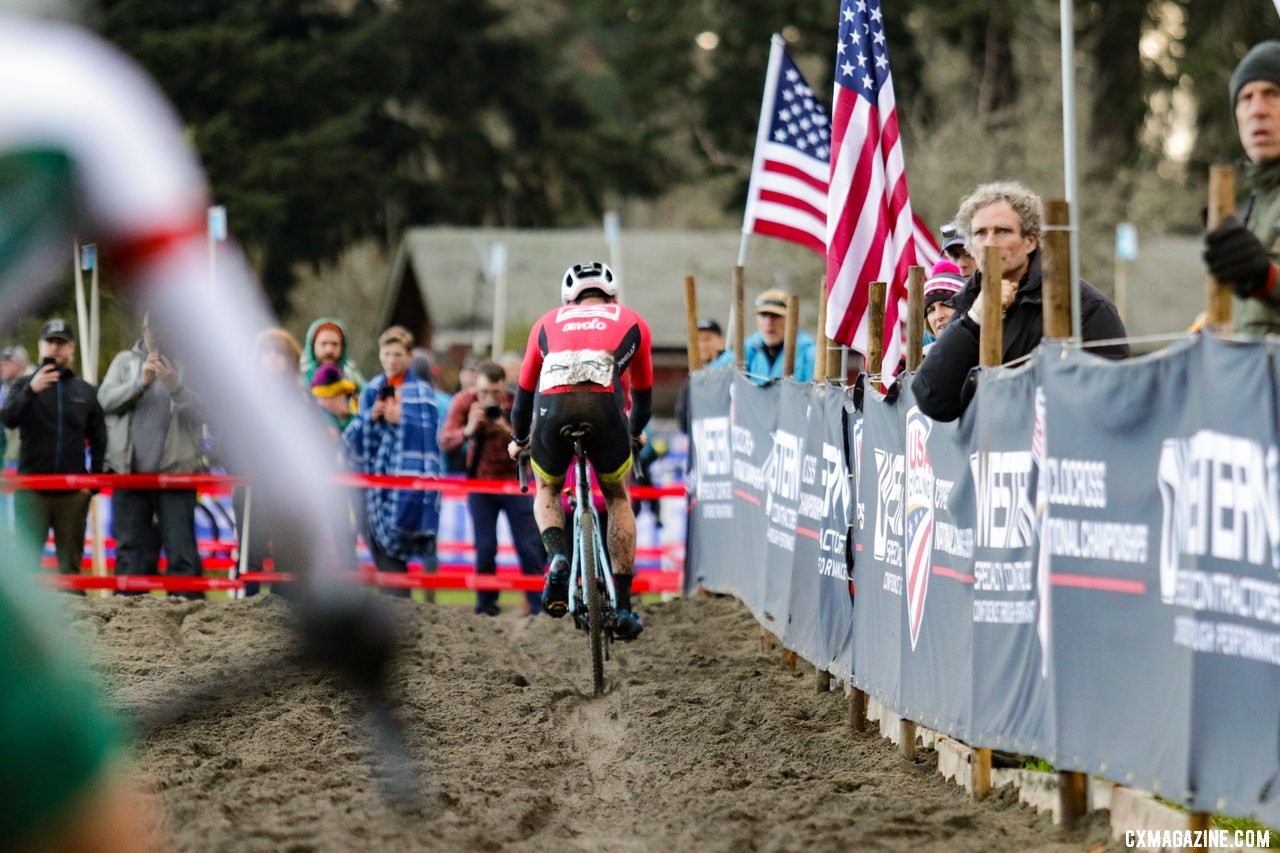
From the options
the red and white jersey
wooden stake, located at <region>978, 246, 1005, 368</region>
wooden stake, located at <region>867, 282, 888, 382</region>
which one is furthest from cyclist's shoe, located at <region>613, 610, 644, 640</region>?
wooden stake, located at <region>978, 246, 1005, 368</region>

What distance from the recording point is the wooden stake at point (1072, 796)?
6.29 metres

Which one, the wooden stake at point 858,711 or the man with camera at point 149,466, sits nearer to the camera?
the wooden stake at point 858,711

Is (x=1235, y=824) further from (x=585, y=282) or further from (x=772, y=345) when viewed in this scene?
(x=772, y=345)

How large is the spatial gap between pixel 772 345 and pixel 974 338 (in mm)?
6791

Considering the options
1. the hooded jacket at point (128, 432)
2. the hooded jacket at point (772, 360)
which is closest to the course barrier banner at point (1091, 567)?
the hooded jacket at point (772, 360)

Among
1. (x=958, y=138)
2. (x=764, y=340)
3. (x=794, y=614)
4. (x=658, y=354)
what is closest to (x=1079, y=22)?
(x=958, y=138)

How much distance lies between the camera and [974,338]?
24.1 ft

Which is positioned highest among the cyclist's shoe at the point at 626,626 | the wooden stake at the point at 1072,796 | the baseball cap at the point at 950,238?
the baseball cap at the point at 950,238

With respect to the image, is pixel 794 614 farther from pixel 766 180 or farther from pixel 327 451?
pixel 327 451

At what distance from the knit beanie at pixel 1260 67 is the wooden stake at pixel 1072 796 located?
2432mm

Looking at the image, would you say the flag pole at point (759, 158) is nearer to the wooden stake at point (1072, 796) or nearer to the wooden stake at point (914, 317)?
the wooden stake at point (914, 317)

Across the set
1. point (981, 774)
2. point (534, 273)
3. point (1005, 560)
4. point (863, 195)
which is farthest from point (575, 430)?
point (534, 273)

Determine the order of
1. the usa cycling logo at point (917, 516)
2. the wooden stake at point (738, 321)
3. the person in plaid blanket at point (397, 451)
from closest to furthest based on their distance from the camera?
the usa cycling logo at point (917, 516) < the wooden stake at point (738, 321) < the person in plaid blanket at point (397, 451)

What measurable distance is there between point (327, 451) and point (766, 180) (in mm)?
10825
